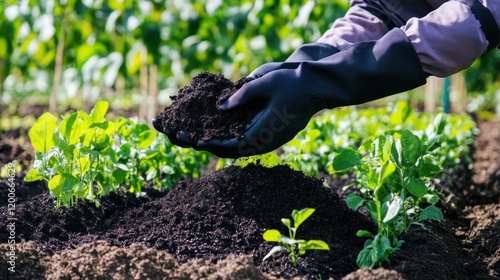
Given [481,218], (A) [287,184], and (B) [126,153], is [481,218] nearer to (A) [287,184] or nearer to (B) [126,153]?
(A) [287,184]

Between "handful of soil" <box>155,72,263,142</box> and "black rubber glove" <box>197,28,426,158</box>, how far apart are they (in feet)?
0.21

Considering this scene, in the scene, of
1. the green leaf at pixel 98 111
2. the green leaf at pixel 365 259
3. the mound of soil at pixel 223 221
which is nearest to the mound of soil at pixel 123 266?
the mound of soil at pixel 223 221

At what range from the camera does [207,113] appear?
2564mm

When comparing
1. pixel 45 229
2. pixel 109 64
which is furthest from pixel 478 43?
pixel 109 64

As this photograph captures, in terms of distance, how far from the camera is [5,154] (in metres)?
4.71

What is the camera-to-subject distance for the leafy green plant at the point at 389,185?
220cm

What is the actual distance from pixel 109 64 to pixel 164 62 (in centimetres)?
98

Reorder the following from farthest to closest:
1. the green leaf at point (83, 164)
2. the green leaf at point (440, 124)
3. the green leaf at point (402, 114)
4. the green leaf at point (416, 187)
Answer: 1. the green leaf at point (402, 114)
2. the green leaf at point (440, 124)
3. the green leaf at point (83, 164)
4. the green leaf at point (416, 187)

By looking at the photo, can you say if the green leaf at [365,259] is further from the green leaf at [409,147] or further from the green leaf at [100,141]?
the green leaf at [100,141]

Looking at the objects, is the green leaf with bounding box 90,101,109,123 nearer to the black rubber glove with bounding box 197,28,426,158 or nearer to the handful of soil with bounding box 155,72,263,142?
the handful of soil with bounding box 155,72,263,142

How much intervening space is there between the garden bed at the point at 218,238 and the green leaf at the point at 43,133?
0.81 ft

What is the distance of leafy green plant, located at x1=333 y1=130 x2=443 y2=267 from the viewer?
2197mm

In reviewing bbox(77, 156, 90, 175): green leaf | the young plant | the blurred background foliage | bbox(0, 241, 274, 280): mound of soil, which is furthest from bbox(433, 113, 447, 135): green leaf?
the blurred background foliage

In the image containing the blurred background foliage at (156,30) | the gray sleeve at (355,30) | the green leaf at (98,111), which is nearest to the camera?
the green leaf at (98,111)
